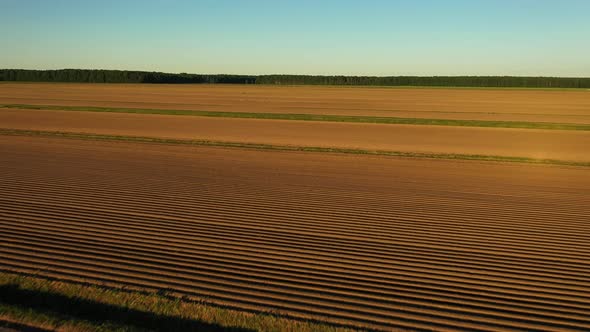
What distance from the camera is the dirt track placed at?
19.1 ft

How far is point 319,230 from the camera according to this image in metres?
8.62

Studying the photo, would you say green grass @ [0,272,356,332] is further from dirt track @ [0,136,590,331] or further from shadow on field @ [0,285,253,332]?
dirt track @ [0,136,590,331]

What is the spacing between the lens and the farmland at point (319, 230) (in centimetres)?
586

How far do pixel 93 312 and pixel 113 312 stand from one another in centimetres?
21

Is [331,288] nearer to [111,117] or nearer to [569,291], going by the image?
[569,291]

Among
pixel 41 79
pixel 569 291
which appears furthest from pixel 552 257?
pixel 41 79

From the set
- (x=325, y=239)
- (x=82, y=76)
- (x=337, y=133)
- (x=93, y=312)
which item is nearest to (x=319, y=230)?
(x=325, y=239)

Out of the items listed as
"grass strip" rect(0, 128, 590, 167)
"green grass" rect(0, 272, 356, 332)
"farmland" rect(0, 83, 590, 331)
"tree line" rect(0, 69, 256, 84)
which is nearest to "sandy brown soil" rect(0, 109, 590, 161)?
"grass strip" rect(0, 128, 590, 167)

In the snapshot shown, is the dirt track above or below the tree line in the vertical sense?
below

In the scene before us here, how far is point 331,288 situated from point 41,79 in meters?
115

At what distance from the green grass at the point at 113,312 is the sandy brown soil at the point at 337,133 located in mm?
16067

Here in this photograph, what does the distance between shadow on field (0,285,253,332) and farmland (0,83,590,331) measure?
50 cm

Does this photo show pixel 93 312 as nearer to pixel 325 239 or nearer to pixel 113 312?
pixel 113 312

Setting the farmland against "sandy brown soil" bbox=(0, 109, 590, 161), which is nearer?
the farmland
